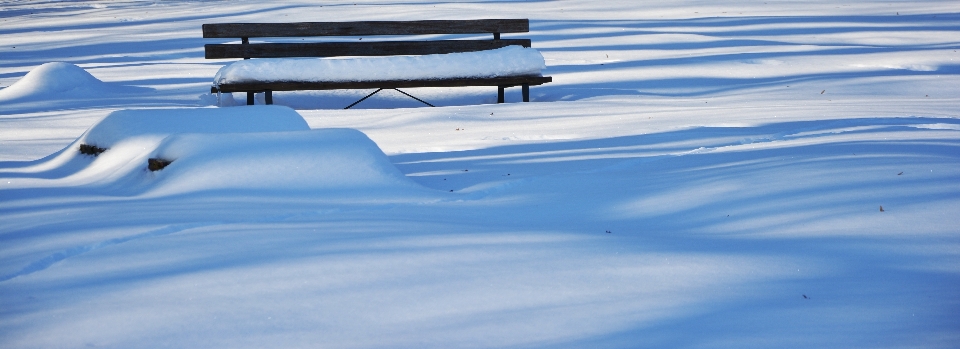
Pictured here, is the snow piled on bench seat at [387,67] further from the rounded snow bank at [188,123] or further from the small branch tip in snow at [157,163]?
the small branch tip in snow at [157,163]

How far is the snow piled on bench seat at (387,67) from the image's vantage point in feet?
24.3

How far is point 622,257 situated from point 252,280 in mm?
1163

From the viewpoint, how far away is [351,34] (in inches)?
335

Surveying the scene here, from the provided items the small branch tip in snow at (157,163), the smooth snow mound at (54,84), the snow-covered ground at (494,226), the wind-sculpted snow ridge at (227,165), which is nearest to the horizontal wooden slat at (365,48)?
the snow-covered ground at (494,226)

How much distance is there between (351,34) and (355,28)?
13cm

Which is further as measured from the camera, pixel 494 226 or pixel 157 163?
pixel 157 163

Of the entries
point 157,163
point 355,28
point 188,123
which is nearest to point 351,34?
point 355,28

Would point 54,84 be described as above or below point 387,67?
below

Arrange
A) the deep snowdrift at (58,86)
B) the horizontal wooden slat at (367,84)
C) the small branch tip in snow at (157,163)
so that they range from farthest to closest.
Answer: the deep snowdrift at (58,86), the horizontal wooden slat at (367,84), the small branch tip in snow at (157,163)

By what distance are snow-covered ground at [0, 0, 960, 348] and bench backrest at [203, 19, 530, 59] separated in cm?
137

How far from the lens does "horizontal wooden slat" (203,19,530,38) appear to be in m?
8.26

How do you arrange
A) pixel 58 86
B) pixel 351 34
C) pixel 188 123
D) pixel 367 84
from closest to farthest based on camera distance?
pixel 188 123, pixel 367 84, pixel 351 34, pixel 58 86

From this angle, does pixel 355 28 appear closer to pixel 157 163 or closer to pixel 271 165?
pixel 157 163

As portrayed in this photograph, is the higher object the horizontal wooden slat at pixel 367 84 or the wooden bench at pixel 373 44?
the wooden bench at pixel 373 44
